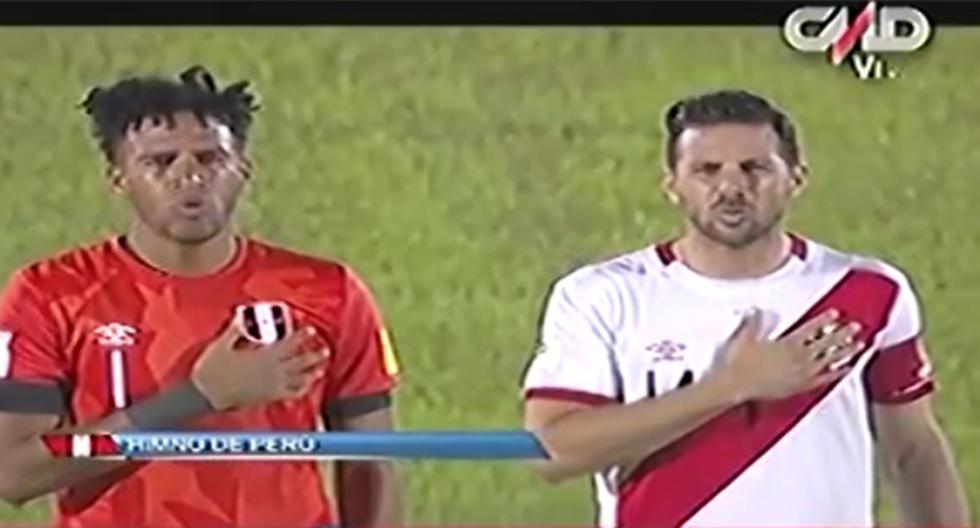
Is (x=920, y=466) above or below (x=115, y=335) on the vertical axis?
below

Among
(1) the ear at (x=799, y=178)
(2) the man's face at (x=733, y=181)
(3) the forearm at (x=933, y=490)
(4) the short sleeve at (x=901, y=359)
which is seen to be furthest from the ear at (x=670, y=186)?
(3) the forearm at (x=933, y=490)

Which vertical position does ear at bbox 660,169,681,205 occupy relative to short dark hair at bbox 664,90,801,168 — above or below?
below

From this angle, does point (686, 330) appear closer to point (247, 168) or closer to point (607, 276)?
point (607, 276)

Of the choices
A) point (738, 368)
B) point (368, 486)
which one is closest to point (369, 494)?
point (368, 486)

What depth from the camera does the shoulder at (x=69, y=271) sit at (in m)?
1.61

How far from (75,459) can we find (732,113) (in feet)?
2.13

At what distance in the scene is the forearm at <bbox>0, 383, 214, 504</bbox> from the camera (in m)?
1.59

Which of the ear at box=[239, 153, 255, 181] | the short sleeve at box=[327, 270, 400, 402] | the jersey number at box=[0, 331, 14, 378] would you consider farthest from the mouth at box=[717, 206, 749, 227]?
the jersey number at box=[0, 331, 14, 378]

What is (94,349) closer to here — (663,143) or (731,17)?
(663,143)

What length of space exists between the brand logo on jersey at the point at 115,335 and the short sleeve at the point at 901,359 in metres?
0.64

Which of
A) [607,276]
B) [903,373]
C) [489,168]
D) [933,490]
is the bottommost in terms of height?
[933,490]

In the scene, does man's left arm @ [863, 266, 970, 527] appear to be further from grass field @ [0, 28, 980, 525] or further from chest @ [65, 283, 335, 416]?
chest @ [65, 283, 335, 416]

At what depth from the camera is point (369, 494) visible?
1639 millimetres

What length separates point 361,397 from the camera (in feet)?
5.35
